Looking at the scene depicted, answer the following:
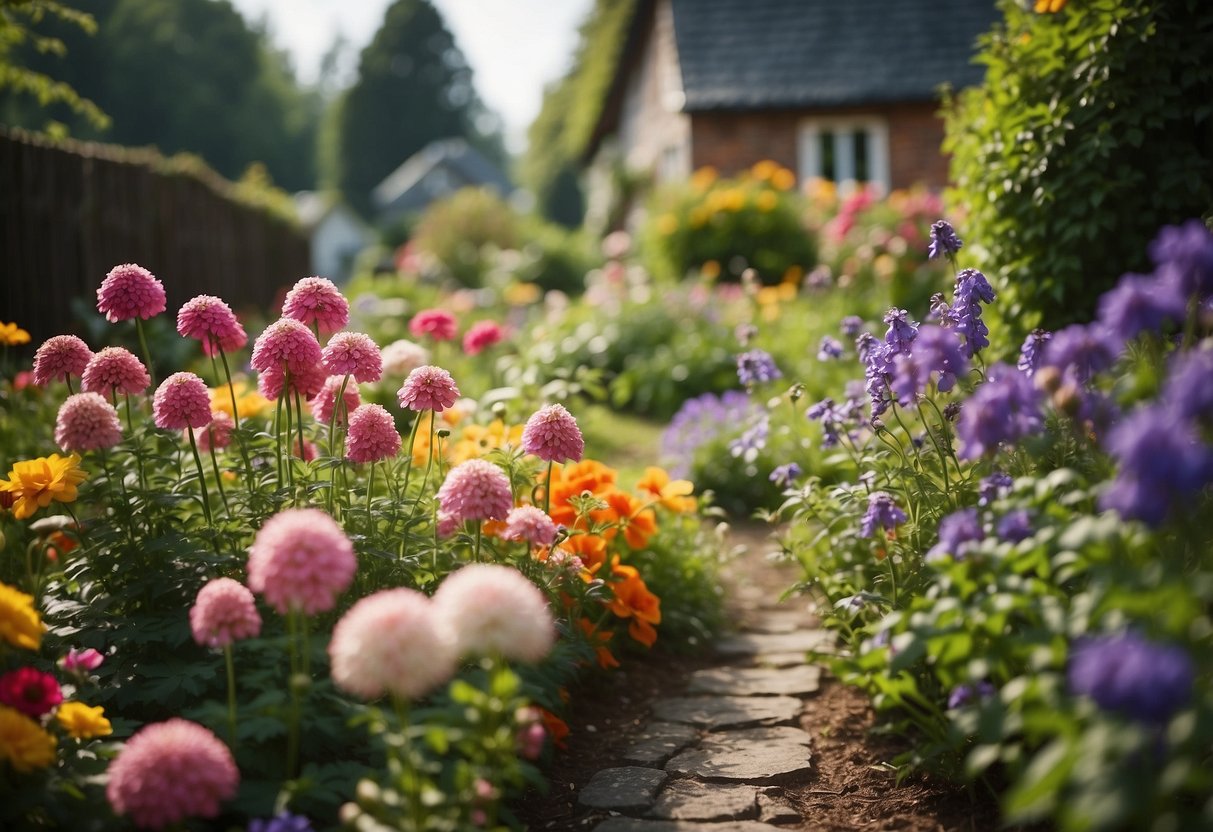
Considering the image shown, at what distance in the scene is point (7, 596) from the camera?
198 centimetres

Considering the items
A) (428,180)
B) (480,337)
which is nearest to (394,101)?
(428,180)

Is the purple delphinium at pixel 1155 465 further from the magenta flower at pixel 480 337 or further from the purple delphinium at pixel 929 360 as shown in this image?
the magenta flower at pixel 480 337

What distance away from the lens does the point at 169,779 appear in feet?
5.83

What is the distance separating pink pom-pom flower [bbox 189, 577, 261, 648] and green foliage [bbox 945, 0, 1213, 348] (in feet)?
10.6

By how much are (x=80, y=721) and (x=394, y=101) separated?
59.3 m

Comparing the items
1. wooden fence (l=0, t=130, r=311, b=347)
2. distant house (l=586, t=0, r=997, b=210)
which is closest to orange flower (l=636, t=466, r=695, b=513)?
wooden fence (l=0, t=130, r=311, b=347)

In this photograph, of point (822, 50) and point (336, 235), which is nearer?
point (822, 50)

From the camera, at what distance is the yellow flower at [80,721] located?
2.00 meters

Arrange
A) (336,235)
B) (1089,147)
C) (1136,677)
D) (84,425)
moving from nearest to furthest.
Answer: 1. (1136,677)
2. (84,425)
3. (1089,147)
4. (336,235)

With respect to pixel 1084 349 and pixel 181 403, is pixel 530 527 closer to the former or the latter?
pixel 181 403

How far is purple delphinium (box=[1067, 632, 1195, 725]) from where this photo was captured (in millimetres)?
1333

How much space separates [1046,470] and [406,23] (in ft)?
199

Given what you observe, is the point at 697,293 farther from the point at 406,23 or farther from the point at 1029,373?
the point at 406,23

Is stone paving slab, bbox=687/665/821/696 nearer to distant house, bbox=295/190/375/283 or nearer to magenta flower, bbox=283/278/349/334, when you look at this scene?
magenta flower, bbox=283/278/349/334
